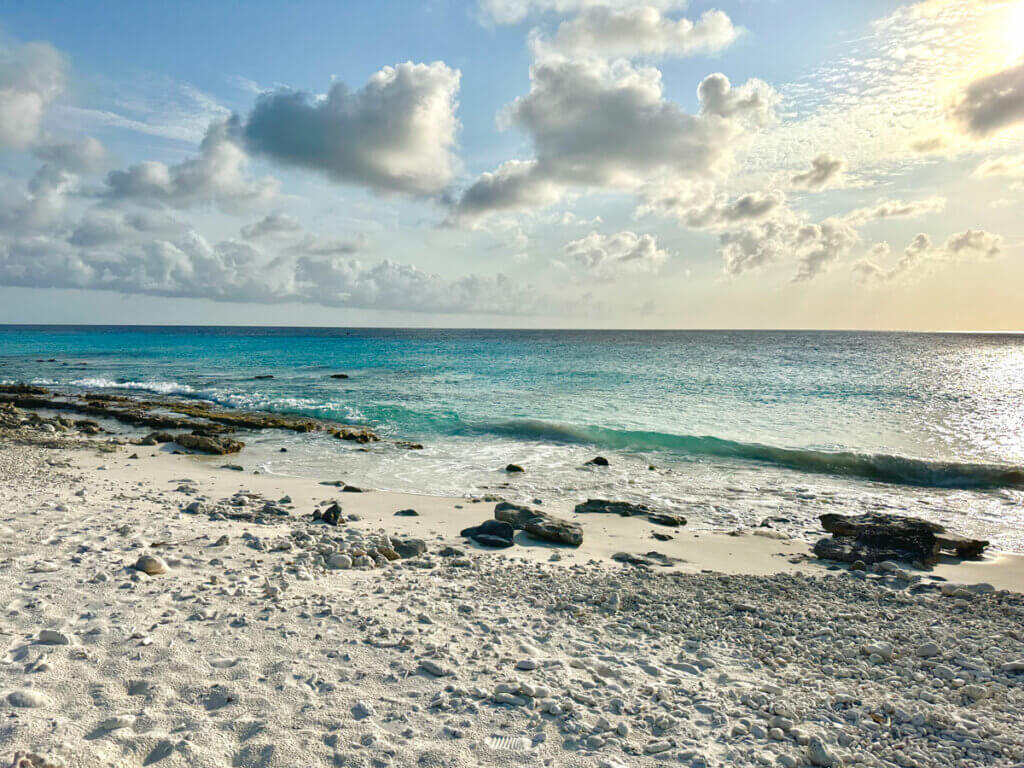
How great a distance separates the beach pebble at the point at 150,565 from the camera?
22.0 ft

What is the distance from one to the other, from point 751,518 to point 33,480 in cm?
1510

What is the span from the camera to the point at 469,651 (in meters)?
5.43

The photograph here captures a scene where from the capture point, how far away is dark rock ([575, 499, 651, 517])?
1192cm

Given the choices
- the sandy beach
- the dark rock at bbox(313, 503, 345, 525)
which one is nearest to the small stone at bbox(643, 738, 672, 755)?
the sandy beach

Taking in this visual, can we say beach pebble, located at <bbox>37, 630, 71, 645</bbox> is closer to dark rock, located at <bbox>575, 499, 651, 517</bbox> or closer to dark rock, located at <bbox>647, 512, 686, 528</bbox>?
dark rock, located at <bbox>575, 499, 651, 517</bbox>

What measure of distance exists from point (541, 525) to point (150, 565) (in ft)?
19.0

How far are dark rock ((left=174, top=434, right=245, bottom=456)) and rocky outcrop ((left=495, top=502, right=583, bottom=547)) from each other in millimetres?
10732

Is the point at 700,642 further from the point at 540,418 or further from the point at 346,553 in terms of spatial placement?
the point at 540,418

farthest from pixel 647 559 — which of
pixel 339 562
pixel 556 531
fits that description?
pixel 339 562

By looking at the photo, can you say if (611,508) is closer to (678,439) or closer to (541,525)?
(541,525)

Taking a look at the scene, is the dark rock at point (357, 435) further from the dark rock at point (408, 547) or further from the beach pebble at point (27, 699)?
the beach pebble at point (27, 699)

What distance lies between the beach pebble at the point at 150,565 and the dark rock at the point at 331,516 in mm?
3276

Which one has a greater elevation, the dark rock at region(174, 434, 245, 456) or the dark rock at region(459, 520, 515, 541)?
the dark rock at region(459, 520, 515, 541)

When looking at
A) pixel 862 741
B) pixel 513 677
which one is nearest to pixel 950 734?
pixel 862 741
